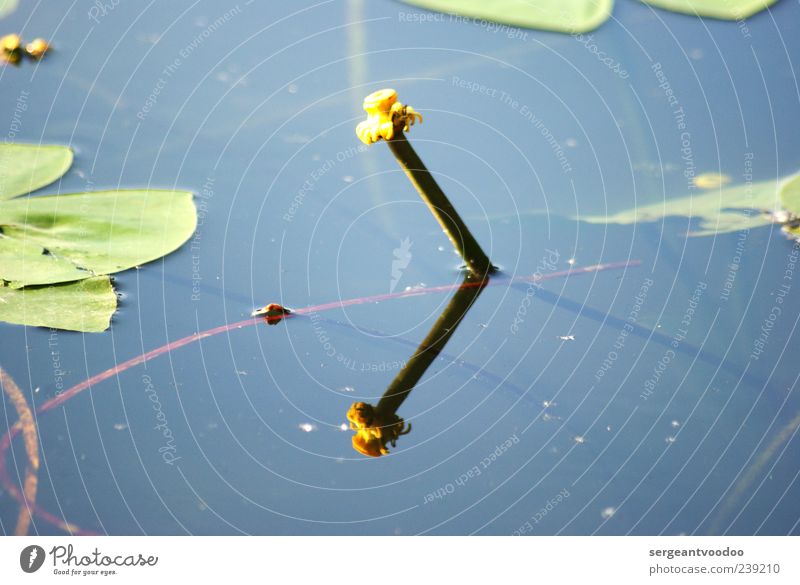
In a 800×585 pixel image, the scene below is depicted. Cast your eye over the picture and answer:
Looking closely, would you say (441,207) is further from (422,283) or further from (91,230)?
(91,230)

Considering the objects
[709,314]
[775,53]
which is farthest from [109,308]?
[775,53]

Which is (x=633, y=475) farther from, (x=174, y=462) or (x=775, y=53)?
(x=775, y=53)

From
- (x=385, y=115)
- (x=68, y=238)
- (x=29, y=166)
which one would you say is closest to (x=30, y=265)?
(x=68, y=238)

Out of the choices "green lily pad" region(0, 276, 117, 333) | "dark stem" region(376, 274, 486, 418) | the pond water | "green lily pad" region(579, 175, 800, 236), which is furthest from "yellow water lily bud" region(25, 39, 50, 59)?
"green lily pad" region(579, 175, 800, 236)

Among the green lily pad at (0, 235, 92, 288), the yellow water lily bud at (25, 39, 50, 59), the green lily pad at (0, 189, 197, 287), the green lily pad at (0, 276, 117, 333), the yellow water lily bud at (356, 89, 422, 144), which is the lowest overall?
the green lily pad at (0, 276, 117, 333)

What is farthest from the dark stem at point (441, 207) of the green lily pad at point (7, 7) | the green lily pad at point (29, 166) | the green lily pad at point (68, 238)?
the green lily pad at point (7, 7)
